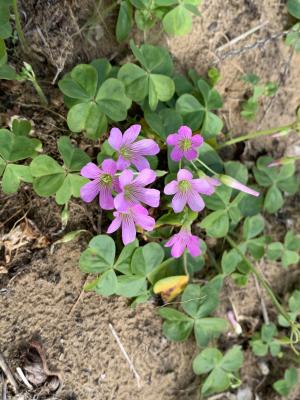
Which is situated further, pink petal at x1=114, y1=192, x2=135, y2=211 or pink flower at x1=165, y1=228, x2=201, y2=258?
pink flower at x1=165, y1=228, x2=201, y2=258

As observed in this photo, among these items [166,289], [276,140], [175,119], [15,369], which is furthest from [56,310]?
[276,140]

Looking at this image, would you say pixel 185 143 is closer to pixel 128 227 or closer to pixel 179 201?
pixel 179 201

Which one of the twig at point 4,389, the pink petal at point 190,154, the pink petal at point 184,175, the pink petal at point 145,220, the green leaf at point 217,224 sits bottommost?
Result: the twig at point 4,389

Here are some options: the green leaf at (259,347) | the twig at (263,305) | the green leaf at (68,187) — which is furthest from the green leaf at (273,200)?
the green leaf at (68,187)

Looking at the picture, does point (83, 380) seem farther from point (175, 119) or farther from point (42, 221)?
point (175, 119)

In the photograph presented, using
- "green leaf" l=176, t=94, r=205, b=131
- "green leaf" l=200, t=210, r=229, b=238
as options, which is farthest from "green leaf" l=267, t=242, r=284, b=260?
"green leaf" l=176, t=94, r=205, b=131

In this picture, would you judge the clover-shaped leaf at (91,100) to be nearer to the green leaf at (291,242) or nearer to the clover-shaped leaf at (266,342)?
the green leaf at (291,242)

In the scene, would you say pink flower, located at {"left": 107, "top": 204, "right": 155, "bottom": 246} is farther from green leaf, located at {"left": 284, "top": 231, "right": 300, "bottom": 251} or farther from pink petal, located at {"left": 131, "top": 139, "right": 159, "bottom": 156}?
green leaf, located at {"left": 284, "top": 231, "right": 300, "bottom": 251}
